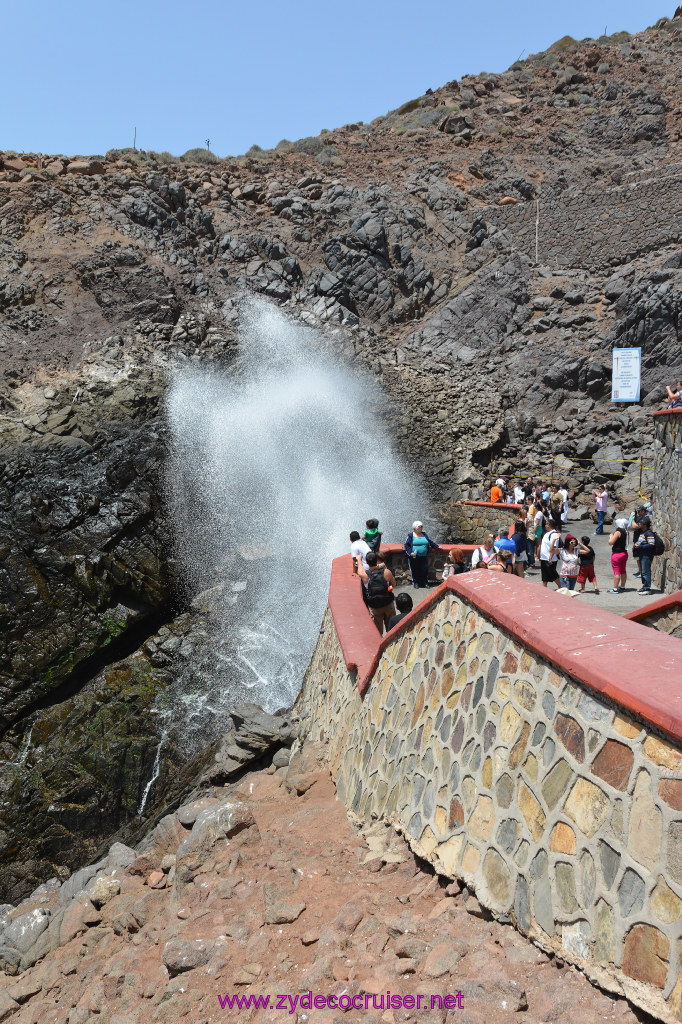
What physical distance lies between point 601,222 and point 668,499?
2340 centimetres

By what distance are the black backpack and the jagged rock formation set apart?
8.94 metres

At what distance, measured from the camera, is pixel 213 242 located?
109 feet

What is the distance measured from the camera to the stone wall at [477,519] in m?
Result: 19.5

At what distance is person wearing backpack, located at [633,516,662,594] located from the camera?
1028 cm

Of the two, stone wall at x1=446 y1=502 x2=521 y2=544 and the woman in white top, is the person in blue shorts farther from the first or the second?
stone wall at x1=446 y1=502 x2=521 y2=544

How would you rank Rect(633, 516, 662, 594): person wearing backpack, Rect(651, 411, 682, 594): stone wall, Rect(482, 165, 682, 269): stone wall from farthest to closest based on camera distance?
Rect(482, 165, 682, 269): stone wall
Rect(651, 411, 682, 594): stone wall
Rect(633, 516, 662, 594): person wearing backpack

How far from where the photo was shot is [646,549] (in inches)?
405

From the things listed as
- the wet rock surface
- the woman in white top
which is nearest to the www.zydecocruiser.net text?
the wet rock surface

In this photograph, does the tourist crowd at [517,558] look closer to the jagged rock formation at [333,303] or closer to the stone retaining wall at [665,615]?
the stone retaining wall at [665,615]

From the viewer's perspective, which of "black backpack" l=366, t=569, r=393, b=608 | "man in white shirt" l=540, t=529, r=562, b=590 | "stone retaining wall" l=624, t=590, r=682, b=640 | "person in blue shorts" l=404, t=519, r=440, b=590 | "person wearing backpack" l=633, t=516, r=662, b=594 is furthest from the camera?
"man in white shirt" l=540, t=529, r=562, b=590

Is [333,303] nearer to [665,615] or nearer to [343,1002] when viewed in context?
[665,615]

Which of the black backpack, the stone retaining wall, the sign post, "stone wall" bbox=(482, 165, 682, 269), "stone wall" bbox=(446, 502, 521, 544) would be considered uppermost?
"stone wall" bbox=(482, 165, 682, 269)

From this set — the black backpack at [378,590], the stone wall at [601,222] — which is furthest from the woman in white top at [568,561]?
the stone wall at [601,222]

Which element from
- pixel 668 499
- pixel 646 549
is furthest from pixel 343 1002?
pixel 668 499
